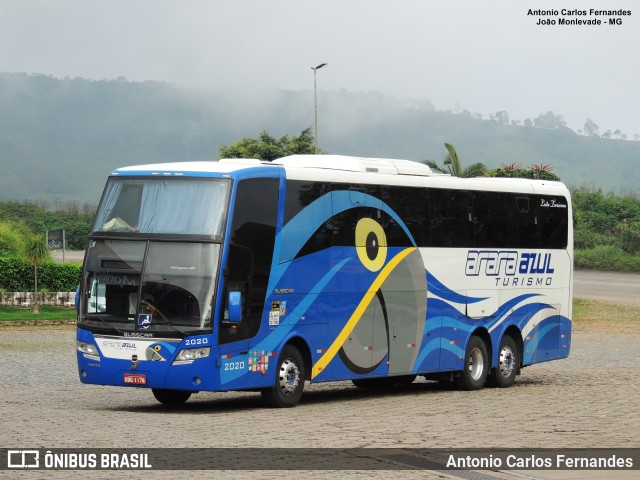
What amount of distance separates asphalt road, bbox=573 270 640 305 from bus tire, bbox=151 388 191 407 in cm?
4092

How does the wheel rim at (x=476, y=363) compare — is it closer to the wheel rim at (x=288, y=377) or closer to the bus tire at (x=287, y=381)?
the bus tire at (x=287, y=381)

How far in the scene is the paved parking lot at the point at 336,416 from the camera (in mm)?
14648

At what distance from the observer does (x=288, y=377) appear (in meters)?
20.2

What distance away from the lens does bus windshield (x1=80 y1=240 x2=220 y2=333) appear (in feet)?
62.0

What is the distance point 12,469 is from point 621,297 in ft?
175

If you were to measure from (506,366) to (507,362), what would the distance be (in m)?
0.08

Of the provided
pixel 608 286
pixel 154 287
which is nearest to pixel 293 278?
pixel 154 287

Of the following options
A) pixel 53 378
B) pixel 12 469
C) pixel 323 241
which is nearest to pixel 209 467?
pixel 12 469

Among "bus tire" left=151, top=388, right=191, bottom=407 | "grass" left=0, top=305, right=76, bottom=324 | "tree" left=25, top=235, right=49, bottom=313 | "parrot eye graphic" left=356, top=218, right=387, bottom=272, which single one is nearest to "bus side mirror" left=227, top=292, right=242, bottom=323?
"bus tire" left=151, top=388, right=191, bottom=407

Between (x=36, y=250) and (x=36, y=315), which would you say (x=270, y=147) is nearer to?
(x=36, y=250)

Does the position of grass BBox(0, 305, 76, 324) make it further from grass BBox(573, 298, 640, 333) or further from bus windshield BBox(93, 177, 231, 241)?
bus windshield BBox(93, 177, 231, 241)

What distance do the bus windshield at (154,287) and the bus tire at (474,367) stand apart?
7.37 meters

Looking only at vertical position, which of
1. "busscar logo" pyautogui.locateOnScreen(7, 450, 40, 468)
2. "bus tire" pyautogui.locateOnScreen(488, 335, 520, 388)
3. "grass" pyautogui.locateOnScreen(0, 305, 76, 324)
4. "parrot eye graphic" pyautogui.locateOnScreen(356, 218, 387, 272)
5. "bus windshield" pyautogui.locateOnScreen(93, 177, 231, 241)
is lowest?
"grass" pyautogui.locateOnScreen(0, 305, 76, 324)

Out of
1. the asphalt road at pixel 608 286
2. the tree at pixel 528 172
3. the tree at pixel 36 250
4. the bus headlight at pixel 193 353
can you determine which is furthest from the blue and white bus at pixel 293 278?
the asphalt road at pixel 608 286
